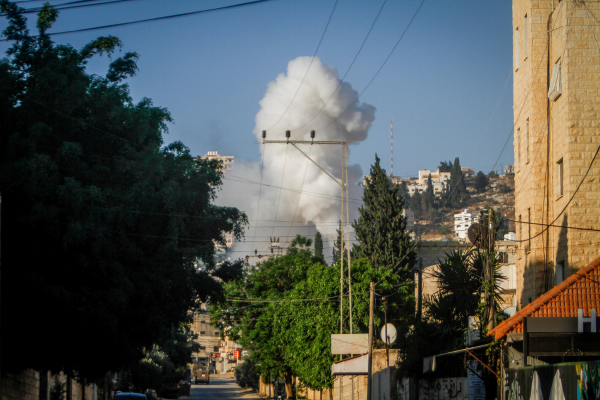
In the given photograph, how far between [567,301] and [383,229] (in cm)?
3650

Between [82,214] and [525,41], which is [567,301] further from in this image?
[82,214]

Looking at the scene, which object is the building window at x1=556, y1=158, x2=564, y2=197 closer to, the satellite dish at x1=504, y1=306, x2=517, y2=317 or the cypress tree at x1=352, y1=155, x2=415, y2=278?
the satellite dish at x1=504, y1=306, x2=517, y2=317

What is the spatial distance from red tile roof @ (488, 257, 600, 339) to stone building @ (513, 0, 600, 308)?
5134 millimetres

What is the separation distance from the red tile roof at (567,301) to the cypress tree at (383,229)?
3431 cm

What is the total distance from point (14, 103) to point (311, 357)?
27.8 metres

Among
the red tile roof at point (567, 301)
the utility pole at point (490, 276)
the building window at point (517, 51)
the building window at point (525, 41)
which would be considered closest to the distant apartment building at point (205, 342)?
the building window at point (517, 51)

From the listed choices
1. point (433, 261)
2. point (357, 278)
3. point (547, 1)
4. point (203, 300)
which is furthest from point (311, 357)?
point (547, 1)

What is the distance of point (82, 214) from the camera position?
21.0 metres

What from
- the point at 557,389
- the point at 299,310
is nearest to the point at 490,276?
the point at 557,389

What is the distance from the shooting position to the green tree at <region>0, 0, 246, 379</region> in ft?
66.8

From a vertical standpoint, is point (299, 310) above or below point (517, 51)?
below

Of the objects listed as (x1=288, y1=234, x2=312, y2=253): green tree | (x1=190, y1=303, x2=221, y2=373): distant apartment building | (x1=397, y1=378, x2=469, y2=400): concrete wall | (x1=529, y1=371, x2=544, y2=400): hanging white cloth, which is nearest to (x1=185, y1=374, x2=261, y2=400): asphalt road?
(x1=288, y1=234, x2=312, y2=253): green tree

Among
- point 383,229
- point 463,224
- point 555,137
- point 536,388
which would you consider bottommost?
point 536,388

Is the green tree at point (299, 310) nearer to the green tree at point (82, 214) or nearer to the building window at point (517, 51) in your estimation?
the green tree at point (82, 214)
